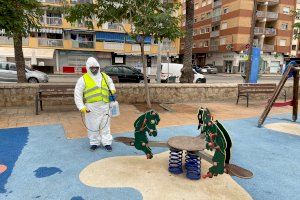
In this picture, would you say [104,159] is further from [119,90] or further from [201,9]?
[201,9]

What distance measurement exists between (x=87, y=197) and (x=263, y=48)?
4386cm

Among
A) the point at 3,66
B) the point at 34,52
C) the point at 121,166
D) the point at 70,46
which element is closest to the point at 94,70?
the point at 121,166

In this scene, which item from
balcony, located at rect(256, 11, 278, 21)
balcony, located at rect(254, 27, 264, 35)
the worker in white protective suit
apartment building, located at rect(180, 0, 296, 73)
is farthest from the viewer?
balcony, located at rect(254, 27, 264, 35)

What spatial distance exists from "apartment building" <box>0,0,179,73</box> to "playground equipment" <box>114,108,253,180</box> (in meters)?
27.1

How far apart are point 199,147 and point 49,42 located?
3096cm

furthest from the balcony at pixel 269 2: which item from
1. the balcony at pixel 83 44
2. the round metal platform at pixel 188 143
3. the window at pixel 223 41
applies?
the round metal platform at pixel 188 143

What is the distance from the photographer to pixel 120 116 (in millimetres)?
7742

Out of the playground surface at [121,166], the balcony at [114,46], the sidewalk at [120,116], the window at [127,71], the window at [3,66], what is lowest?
the playground surface at [121,166]

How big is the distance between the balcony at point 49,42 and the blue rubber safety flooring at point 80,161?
89.5ft

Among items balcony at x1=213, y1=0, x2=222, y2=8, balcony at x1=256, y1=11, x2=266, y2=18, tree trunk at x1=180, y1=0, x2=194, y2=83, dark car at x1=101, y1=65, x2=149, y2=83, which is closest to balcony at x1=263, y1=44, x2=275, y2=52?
balcony at x1=256, y1=11, x2=266, y2=18

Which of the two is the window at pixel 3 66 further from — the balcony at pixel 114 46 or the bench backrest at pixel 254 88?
the balcony at pixel 114 46

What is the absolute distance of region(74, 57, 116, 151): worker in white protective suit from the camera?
470cm

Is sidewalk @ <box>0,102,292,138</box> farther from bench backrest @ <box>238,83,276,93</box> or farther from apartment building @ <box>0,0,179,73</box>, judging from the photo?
apartment building @ <box>0,0,179,73</box>

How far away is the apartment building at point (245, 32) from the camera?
39.1 metres
